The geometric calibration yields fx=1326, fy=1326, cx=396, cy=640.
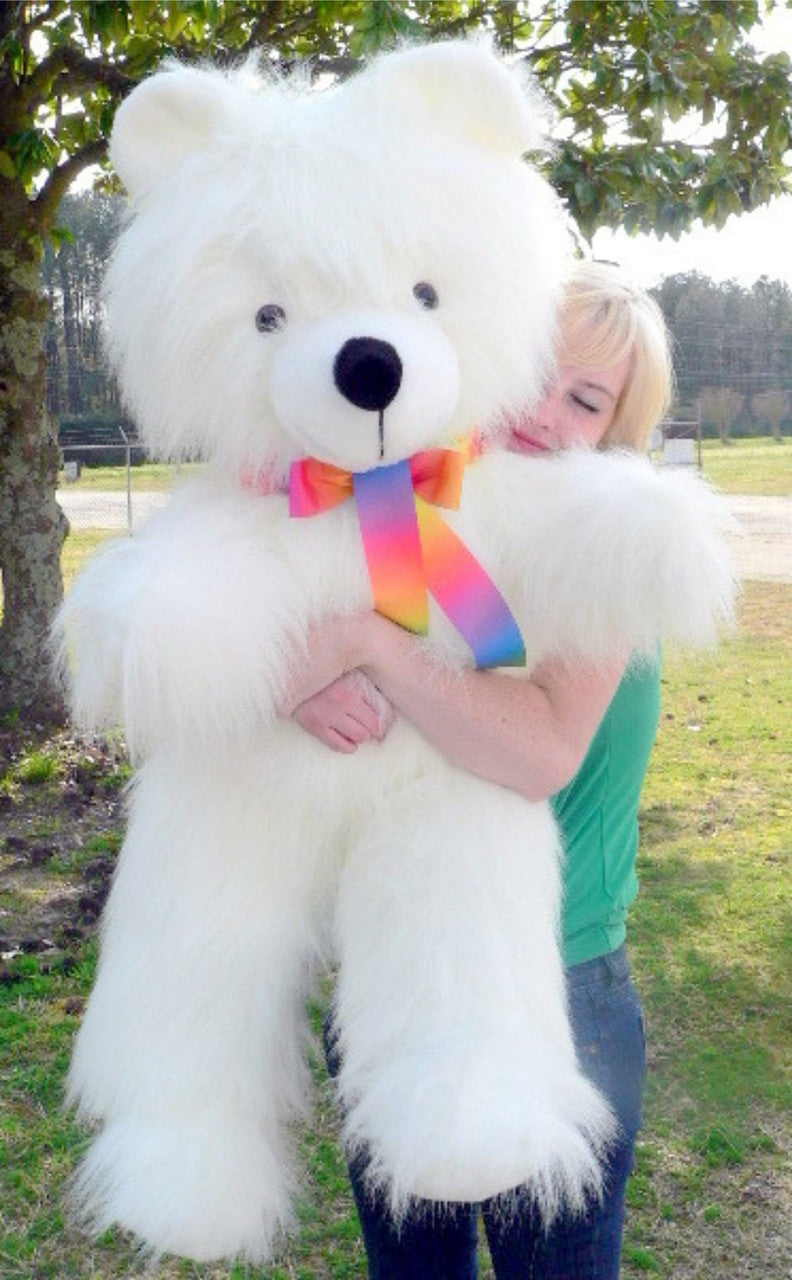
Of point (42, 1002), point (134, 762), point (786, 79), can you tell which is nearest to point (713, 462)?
point (786, 79)

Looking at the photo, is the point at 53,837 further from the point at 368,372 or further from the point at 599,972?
the point at 368,372

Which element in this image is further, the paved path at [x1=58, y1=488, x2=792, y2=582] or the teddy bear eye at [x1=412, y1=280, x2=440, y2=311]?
the paved path at [x1=58, y1=488, x2=792, y2=582]

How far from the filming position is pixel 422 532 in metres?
1.55

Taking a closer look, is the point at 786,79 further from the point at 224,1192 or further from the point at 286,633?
the point at 224,1192

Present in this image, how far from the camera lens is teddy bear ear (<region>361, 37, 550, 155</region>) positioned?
158 cm

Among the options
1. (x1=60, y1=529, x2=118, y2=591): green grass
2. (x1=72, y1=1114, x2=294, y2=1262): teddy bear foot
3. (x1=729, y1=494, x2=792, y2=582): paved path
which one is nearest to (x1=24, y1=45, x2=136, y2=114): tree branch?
(x1=72, y1=1114, x2=294, y2=1262): teddy bear foot

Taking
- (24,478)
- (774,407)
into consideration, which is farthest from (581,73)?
(774,407)

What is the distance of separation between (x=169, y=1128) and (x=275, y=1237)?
196 millimetres

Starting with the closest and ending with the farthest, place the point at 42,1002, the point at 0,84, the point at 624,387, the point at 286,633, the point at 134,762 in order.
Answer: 1. the point at 286,633
2. the point at 134,762
3. the point at 624,387
4. the point at 42,1002
5. the point at 0,84

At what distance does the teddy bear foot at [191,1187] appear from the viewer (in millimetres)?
1521

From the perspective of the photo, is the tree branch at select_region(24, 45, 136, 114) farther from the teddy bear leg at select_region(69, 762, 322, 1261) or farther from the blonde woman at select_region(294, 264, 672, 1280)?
the teddy bear leg at select_region(69, 762, 322, 1261)

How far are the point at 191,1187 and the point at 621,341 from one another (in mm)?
1206

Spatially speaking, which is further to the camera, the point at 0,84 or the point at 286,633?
the point at 0,84

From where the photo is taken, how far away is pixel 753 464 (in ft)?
83.7
